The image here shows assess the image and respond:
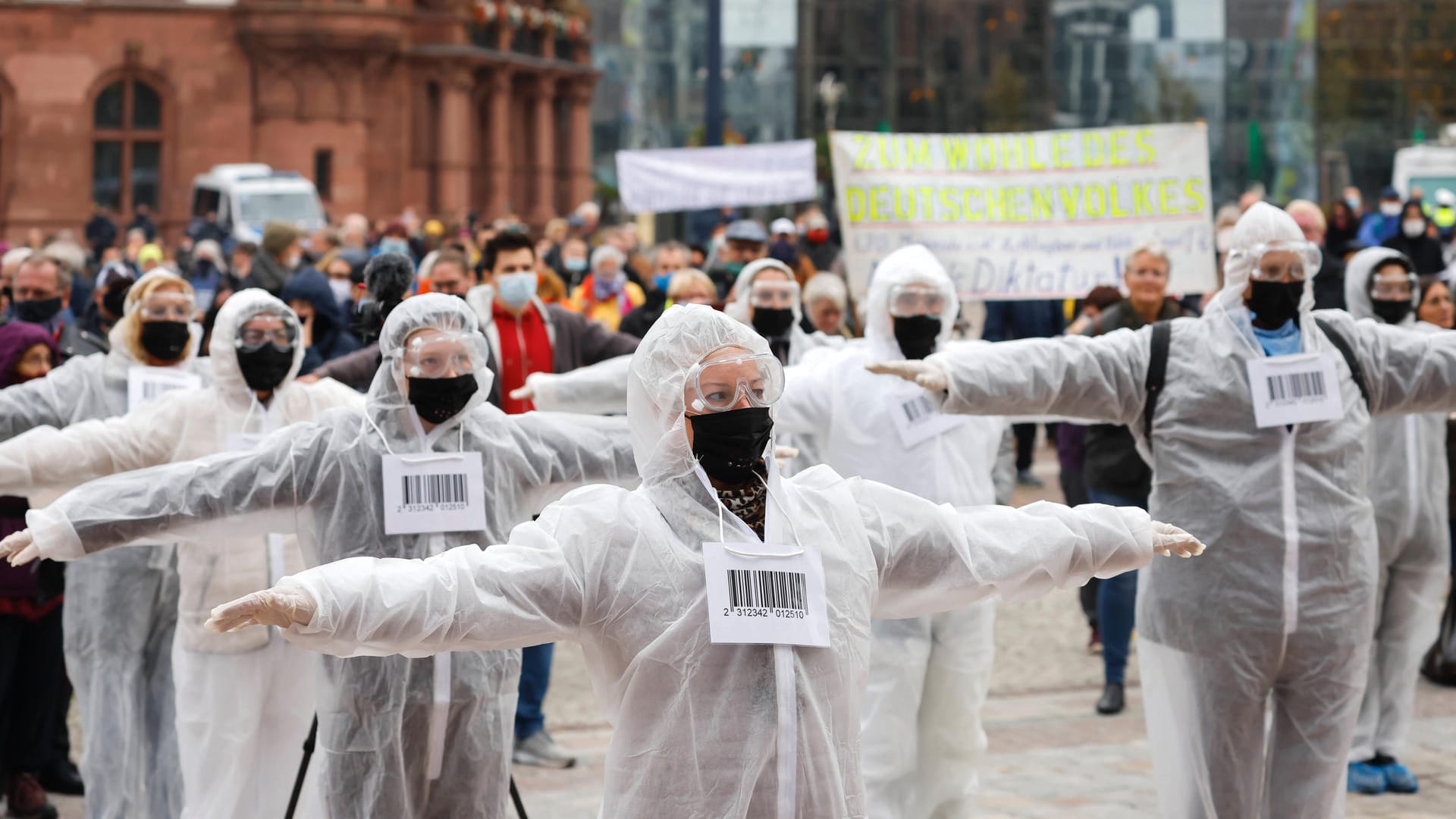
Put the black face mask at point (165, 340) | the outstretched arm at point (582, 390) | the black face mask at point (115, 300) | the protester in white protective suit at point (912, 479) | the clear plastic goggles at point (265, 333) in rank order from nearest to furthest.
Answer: the clear plastic goggles at point (265, 333), the protester in white protective suit at point (912, 479), the outstretched arm at point (582, 390), the black face mask at point (165, 340), the black face mask at point (115, 300)

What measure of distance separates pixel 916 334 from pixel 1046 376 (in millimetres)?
1192

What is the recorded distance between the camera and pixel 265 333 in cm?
612

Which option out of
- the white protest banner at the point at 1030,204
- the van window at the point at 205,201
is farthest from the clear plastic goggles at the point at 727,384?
the van window at the point at 205,201

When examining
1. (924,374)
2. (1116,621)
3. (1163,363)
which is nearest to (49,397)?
(924,374)

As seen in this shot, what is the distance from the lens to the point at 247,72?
34.4 m

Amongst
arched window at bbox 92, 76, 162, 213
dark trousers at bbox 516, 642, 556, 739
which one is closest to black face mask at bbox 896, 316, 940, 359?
dark trousers at bbox 516, 642, 556, 739

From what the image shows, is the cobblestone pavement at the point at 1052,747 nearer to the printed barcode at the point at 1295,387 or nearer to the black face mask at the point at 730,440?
the printed barcode at the point at 1295,387

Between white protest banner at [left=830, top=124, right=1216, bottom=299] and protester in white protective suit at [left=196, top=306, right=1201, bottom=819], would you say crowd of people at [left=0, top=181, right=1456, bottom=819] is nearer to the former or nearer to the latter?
protester in white protective suit at [left=196, top=306, right=1201, bottom=819]

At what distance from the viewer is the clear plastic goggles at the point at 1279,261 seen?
18.4ft

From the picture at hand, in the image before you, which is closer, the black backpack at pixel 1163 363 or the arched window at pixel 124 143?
the black backpack at pixel 1163 363

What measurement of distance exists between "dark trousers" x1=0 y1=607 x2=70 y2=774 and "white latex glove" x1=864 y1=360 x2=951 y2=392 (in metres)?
3.83

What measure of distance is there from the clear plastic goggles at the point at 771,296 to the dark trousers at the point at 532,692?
165 cm

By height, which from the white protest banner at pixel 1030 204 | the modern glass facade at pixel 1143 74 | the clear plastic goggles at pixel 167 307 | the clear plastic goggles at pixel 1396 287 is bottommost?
the clear plastic goggles at pixel 167 307

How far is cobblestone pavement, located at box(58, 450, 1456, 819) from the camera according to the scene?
7.06m
